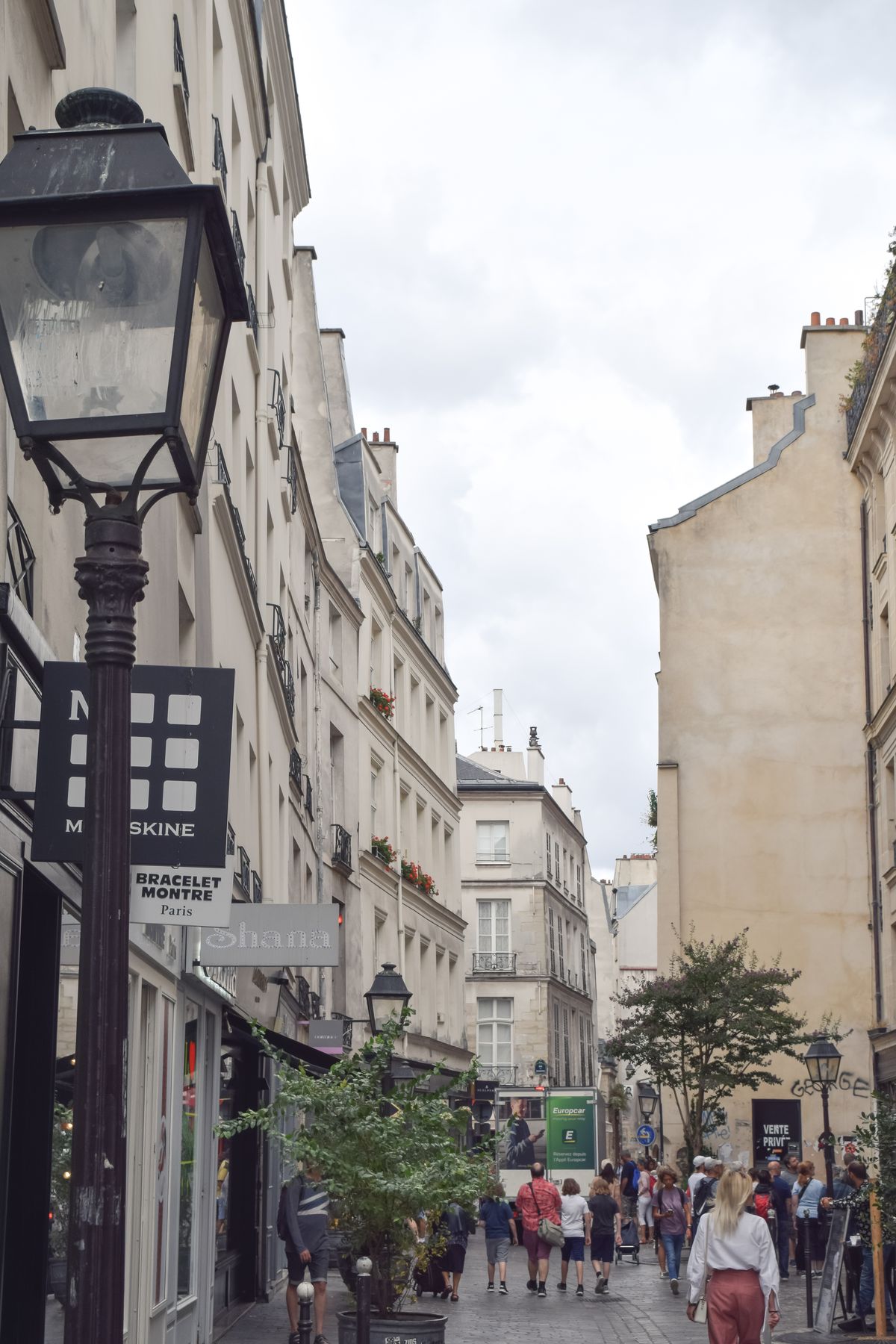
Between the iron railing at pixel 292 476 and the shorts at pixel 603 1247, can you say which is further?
the iron railing at pixel 292 476

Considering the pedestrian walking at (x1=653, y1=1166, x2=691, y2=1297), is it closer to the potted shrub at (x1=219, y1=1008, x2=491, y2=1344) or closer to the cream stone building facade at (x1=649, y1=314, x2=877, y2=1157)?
the potted shrub at (x1=219, y1=1008, x2=491, y2=1344)

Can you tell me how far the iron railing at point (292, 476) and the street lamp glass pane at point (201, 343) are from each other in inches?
790

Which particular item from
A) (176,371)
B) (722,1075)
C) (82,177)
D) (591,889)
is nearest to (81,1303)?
(176,371)

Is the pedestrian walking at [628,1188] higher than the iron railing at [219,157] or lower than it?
lower

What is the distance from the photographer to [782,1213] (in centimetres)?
2369

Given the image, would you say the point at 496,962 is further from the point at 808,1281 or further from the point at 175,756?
the point at 175,756

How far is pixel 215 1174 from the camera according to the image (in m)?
15.3

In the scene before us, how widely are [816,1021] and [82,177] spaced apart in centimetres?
3315

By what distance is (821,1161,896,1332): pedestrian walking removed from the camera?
51.5 ft

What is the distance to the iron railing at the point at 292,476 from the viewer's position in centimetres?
2459

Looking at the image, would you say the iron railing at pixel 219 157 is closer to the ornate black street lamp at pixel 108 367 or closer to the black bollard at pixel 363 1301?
the black bollard at pixel 363 1301

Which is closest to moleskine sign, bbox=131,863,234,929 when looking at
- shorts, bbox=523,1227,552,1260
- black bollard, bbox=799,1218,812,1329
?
black bollard, bbox=799,1218,812,1329

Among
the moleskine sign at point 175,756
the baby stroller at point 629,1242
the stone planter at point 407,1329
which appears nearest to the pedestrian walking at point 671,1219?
the baby stroller at point 629,1242

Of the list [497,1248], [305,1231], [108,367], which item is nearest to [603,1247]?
[497,1248]
